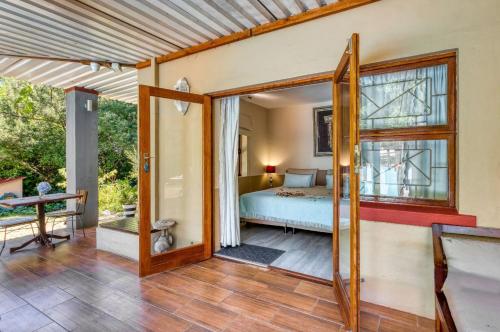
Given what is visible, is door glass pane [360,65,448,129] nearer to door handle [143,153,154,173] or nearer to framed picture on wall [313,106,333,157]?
door handle [143,153,154,173]

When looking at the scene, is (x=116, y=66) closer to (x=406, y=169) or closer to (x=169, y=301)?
(x=169, y=301)

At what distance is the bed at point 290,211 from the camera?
393 cm

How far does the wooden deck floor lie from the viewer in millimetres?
2002

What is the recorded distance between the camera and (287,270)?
296 centimetres

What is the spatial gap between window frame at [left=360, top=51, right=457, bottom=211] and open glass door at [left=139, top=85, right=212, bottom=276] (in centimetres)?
193

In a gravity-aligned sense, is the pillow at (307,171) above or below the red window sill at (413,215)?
above

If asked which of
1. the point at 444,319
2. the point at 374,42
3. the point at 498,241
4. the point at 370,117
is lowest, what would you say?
the point at 444,319

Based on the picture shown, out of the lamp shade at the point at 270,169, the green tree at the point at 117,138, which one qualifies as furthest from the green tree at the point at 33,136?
the lamp shade at the point at 270,169

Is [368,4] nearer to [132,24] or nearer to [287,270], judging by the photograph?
[132,24]

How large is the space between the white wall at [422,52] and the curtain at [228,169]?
1033mm

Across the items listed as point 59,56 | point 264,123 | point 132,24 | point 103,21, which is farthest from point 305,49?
point 264,123

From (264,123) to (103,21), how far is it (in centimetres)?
458

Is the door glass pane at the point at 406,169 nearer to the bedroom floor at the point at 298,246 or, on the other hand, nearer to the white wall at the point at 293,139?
the bedroom floor at the point at 298,246

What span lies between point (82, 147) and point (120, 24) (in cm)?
314
